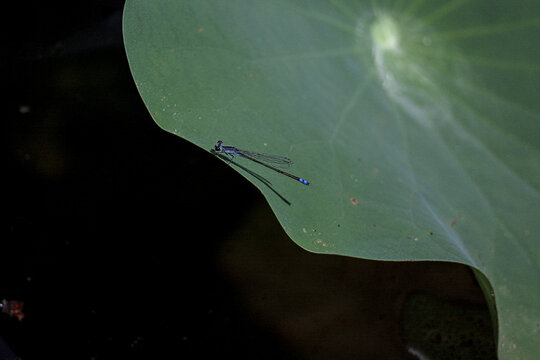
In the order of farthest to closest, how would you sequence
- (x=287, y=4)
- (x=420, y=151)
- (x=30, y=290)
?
(x=30, y=290) → (x=420, y=151) → (x=287, y=4)

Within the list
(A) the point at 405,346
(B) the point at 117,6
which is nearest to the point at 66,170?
(B) the point at 117,6

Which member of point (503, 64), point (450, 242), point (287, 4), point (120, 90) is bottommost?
point (120, 90)

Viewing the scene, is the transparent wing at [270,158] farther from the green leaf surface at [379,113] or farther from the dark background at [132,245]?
the dark background at [132,245]

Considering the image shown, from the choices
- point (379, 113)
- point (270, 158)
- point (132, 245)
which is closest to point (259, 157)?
point (270, 158)

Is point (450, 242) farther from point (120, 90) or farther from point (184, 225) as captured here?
point (120, 90)

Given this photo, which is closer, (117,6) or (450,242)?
(450,242)

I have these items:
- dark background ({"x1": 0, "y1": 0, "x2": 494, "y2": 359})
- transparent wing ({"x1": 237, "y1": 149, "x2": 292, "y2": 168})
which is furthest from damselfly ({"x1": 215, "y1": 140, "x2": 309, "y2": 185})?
dark background ({"x1": 0, "y1": 0, "x2": 494, "y2": 359})

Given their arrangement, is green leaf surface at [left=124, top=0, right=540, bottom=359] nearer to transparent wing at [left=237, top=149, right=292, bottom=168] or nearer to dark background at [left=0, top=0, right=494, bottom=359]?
transparent wing at [left=237, top=149, right=292, bottom=168]
